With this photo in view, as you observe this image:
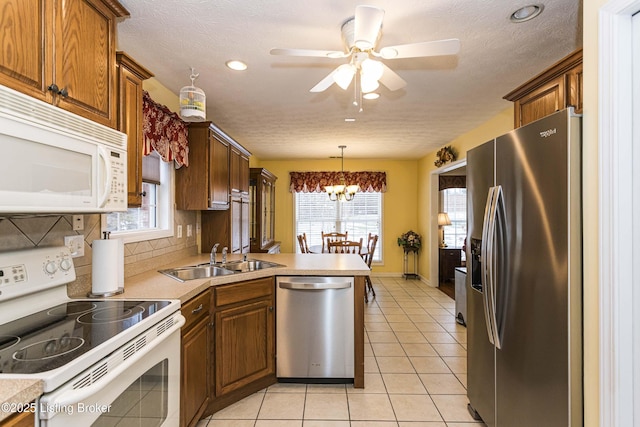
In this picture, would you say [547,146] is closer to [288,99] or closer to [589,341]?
[589,341]

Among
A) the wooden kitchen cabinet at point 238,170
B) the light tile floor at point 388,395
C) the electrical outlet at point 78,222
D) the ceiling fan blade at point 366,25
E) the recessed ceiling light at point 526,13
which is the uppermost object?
the recessed ceiling light at point 526,13

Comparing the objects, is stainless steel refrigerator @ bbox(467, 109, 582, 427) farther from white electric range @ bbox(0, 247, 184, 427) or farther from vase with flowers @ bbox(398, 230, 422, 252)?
vase with flowers @ bbox(398, 230, 422, 252)

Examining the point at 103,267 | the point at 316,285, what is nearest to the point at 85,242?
the point at 103,267

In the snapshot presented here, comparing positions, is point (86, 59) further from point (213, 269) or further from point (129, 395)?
point (213, 269)

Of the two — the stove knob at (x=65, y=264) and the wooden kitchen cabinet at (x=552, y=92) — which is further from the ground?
the wooden kitchen cabinet at (x=552, y=92)

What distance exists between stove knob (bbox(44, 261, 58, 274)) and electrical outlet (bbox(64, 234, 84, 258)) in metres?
0.20

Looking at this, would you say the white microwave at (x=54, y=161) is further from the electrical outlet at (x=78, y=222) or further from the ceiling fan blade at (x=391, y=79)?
the ceiling fan blade at (x=391, y=79)

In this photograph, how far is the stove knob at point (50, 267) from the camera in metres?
1.49

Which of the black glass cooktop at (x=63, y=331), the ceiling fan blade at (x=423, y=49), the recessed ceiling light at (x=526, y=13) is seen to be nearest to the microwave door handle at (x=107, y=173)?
the black glass cooktop at (x=63, y=331)

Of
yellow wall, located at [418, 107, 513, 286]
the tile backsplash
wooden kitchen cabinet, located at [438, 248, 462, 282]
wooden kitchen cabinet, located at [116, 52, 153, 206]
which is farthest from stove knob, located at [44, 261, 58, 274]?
wooden kitchen cabinet, located at [438, 248, 462, 282]

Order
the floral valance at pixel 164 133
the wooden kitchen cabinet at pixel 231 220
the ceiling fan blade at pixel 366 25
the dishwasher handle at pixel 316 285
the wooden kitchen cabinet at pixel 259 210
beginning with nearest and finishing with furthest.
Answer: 1. the ceiling fan blade at pixel 366 25
2. the floral valance at pixel 164 133
3. the dishwasher handle at pixel 316 285
4. the wooden kitchen cabinet at pixel 231 220
5. the wooden kitchen cabinet at pixel 259 210

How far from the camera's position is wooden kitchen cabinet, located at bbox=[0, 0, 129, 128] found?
1.12 meters

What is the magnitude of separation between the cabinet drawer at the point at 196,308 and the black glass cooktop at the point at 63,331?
0.74 feet

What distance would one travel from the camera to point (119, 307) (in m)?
1.53
